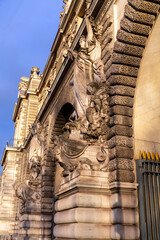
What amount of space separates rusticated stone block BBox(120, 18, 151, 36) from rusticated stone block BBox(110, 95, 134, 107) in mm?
2358

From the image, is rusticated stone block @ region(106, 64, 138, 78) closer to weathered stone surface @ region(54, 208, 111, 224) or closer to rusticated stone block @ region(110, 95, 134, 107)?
rusticated stone block @ region(110, 95, 134, 107)

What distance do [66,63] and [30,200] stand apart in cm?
877

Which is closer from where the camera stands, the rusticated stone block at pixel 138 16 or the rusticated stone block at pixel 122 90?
the rusticated stone block at pixel 122 90

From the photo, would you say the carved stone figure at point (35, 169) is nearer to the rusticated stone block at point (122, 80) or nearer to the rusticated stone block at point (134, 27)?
the rusticated stone block at point (122, 80)

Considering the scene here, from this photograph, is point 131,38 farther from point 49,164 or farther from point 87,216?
point 49,164

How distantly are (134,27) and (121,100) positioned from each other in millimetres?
2600

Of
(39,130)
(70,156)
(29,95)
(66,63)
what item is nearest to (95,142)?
(70,156)

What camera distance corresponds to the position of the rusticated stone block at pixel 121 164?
8.06 m

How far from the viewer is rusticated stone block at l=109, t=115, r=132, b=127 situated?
28.2 feet

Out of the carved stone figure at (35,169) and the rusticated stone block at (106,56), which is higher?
the rusticated stone block at (106,56)

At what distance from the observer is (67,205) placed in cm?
802

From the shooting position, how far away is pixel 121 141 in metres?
8.39

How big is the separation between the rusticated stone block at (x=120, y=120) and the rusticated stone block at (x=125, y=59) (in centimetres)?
192

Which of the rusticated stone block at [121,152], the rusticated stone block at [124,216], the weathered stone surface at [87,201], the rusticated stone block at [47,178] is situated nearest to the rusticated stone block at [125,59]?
the rusticated stone block at [121,152]
